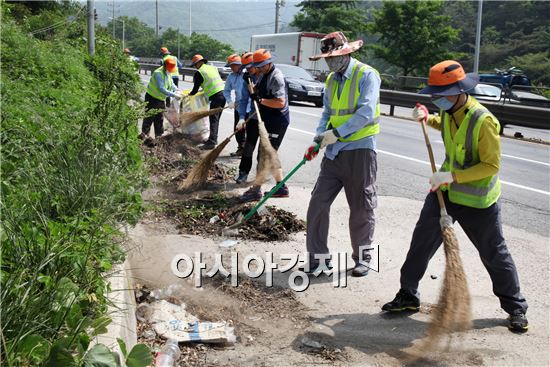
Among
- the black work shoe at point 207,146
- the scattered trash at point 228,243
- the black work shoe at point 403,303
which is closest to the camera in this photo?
the black work shoe at point 403,303

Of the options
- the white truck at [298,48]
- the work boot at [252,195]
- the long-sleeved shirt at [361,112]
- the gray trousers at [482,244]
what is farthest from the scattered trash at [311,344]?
the white truck at [298,48]

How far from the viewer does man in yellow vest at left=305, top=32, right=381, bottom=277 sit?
4.93m

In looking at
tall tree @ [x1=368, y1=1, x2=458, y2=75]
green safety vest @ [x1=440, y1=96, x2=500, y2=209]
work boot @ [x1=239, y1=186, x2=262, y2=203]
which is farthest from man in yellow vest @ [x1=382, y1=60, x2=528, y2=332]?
tall tree @ [x1=368, y1=1, x2=458, y2=75]

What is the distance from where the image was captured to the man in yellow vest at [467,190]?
3955mm

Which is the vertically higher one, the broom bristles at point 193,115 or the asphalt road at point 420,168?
the broom bristles at point 193,115

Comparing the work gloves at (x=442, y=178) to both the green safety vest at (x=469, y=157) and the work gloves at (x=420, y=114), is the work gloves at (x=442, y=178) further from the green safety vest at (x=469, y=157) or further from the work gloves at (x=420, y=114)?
the work gloves at (x=420, y=114)

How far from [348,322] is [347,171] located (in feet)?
4.28

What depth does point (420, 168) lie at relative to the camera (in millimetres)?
10195

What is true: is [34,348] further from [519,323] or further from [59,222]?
[519,323]

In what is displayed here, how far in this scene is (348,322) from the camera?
4270 mm

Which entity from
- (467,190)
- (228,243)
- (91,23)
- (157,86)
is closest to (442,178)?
(467,190)

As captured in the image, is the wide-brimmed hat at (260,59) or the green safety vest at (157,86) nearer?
the wide-brimmed hat at (260,59)

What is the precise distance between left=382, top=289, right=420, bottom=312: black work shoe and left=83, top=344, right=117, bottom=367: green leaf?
2408mm

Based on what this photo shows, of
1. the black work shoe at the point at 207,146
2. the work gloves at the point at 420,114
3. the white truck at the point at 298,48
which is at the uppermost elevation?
→ the white truck at the point at 298,48
